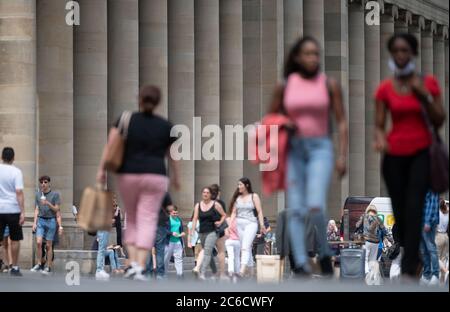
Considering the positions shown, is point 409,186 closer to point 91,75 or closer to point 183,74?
point 91,75

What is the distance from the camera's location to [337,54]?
7594cm

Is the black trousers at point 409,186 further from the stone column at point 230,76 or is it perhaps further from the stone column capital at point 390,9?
the stone column capital at point 390,9

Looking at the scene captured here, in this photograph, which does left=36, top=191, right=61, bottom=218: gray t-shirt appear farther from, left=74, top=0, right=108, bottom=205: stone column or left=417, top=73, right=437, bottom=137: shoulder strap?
left=417, top=73, right=437, bottom=137: shoulder strap

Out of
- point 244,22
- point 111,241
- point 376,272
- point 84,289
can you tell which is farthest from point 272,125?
point 244,22

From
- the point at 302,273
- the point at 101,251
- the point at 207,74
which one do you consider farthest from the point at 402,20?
the point at 302,273

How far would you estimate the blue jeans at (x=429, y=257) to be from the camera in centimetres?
2917

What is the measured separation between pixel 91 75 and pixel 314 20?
22.5 metres

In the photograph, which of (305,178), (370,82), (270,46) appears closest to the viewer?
(305,178)

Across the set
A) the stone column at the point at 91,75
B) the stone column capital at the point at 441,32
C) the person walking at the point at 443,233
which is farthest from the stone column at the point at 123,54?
the stone column capital at the point at 441,32

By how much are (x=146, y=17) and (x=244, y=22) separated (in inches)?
394

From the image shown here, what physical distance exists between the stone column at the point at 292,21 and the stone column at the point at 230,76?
579 centimetres

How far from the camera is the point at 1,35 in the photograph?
4441 centimetres

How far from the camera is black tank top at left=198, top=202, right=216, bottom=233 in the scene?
→ 112 feet

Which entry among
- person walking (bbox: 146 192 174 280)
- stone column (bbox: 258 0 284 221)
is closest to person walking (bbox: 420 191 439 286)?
person walking (bbox: 146 192 174 280)
